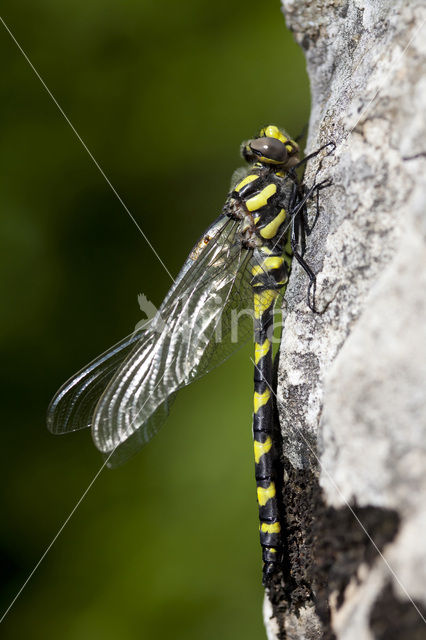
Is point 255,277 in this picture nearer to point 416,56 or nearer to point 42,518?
point 416,56

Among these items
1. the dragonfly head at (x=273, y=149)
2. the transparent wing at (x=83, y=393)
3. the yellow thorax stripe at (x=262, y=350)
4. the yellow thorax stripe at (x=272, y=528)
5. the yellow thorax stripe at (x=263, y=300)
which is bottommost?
the yellow thorax stripe at (x=272, y=528)

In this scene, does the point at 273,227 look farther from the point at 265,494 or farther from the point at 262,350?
the point at 265,494

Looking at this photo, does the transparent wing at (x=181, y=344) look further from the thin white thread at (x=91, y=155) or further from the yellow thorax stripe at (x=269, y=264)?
the thin white thread at (x=91, y=155)

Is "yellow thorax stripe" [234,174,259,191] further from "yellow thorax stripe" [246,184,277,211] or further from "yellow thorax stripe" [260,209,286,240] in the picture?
"yellow thorax stripe" [260,209,286,240]

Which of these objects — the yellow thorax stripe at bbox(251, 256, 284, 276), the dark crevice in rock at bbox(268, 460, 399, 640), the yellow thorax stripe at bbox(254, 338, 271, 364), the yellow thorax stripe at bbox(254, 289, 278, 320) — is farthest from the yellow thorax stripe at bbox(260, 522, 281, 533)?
the yellow thorax stripe at bbox(251, 256, 284, 276)

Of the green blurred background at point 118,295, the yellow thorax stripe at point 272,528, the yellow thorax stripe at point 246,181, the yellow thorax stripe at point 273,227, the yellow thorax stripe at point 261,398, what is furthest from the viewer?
the green blurred background at point 118,295

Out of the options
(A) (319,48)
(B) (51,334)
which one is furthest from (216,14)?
(B) (51,334)

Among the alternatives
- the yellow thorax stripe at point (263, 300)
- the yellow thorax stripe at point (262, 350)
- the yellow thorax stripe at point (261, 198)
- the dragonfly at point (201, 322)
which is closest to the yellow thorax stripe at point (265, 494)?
the yellow thorax stripe at point (262, 350)

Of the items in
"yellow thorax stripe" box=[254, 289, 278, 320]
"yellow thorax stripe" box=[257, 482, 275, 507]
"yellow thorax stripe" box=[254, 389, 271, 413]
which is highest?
"yellow thorax stripe" box=[254, 289, 278, 320]
